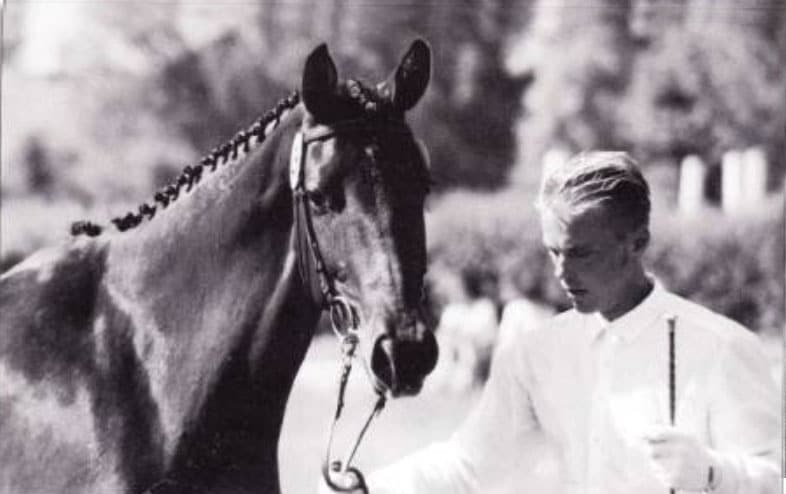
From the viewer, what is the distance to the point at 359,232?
3.55ft

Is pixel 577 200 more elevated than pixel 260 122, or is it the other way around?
pixel 260 122

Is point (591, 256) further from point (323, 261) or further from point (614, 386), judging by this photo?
point (323, 261)

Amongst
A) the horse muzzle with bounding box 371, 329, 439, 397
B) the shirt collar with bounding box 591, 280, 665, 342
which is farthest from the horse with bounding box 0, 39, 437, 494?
the shirt collar with bounding box 591, 280, 665, 342

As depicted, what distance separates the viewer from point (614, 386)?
128 centimetres

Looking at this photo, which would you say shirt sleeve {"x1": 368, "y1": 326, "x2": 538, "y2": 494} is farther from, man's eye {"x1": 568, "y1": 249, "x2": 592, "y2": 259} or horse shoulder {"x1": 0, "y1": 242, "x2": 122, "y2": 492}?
horse shoulder {"x1": 0, "y1": 242, "x2": 122, "y2": 492}

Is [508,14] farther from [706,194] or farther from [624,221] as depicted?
[624,221]

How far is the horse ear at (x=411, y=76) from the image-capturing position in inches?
45.4

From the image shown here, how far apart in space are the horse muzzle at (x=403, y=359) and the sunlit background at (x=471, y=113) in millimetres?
703

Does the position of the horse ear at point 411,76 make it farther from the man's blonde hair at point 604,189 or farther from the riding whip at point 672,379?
the riding whip at point 672,379

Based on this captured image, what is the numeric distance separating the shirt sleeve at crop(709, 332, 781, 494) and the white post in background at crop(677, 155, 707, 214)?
2.35ft

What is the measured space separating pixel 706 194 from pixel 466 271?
491 mm

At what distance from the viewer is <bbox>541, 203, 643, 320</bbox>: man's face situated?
1.20 metres

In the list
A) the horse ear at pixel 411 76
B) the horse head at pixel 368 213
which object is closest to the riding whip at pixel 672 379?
the horse head at pixel 368 213

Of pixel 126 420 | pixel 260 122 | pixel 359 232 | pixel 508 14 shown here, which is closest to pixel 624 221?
pixel 359 232
